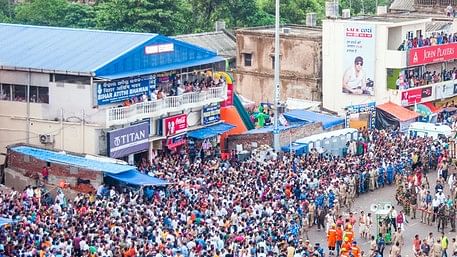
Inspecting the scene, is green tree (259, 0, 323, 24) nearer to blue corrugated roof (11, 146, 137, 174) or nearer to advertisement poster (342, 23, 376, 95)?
advertisement poster (342, 23, 376, 95)

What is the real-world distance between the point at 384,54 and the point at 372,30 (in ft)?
4.14

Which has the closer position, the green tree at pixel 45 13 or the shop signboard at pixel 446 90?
the shop signboard at pixel 446 90

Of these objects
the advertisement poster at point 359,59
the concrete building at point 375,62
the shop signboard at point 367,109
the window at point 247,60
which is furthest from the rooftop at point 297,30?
the shop signboard at point 367,109

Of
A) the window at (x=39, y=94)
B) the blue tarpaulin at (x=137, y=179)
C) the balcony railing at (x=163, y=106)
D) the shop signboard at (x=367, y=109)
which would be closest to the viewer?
the blue tarpaulin at (x=137, y=179)

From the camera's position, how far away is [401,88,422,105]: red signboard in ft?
187

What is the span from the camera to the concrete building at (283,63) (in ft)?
197

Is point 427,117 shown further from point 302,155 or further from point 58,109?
point 58,109

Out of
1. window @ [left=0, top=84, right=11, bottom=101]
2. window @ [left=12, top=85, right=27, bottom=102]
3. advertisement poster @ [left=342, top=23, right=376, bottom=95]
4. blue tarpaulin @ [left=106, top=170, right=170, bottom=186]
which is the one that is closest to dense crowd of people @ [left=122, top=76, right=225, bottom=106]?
window @ [left=12, top=85, right=27, bottom=102]

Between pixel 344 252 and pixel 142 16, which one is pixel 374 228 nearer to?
pixel 344 252

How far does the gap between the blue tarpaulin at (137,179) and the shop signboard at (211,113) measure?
333 inches

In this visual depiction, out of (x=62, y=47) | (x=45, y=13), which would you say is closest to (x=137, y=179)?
(x=62, y=47)

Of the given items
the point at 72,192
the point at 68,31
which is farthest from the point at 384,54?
the point at 72,192

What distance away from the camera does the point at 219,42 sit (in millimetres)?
65562

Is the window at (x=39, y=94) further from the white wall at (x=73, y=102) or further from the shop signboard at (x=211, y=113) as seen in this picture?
the shop signboard at (x=211, y=113)
